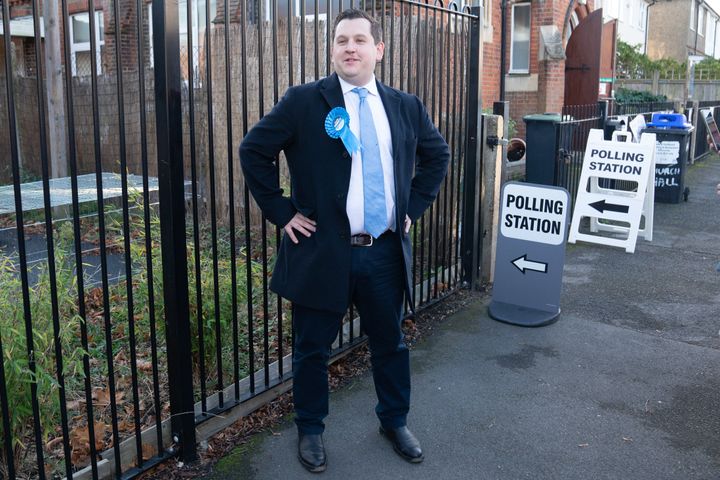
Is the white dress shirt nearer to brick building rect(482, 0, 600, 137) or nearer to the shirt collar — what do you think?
the shirt collar

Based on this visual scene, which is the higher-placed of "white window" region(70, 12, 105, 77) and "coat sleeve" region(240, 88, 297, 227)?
"white window" region(70, 12, 105, 77)

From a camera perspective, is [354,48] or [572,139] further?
[572,139]

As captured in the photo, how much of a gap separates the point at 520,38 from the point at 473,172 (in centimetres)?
1249

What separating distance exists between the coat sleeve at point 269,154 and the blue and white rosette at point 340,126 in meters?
0.18

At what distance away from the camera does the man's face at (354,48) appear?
302cm

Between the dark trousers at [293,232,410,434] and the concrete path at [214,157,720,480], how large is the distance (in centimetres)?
25

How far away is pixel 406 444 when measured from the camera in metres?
3.37


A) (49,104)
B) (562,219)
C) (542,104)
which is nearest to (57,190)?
(49,104)

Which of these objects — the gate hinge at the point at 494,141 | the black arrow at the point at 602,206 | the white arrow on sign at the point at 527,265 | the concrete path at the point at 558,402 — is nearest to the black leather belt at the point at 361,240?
the concrete path at the point at 558,402

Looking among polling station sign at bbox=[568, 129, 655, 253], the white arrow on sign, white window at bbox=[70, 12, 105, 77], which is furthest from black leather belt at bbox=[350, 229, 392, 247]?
white window at bbox=[70, 12, 105, 77]

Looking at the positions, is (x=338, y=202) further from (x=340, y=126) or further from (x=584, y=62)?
(x=584, y=62)

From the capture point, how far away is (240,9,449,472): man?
3.07m

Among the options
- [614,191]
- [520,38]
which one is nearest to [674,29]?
[520,38]

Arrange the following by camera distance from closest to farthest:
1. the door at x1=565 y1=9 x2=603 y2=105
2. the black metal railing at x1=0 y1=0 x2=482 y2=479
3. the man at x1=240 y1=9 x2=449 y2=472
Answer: the black metal railing at x1=0 y1=0 x2=482 y2=479
the man at x1=240 y1=9 x2=449 y2=472
the door at x1=565 y1=9 x2=603 y2=105
